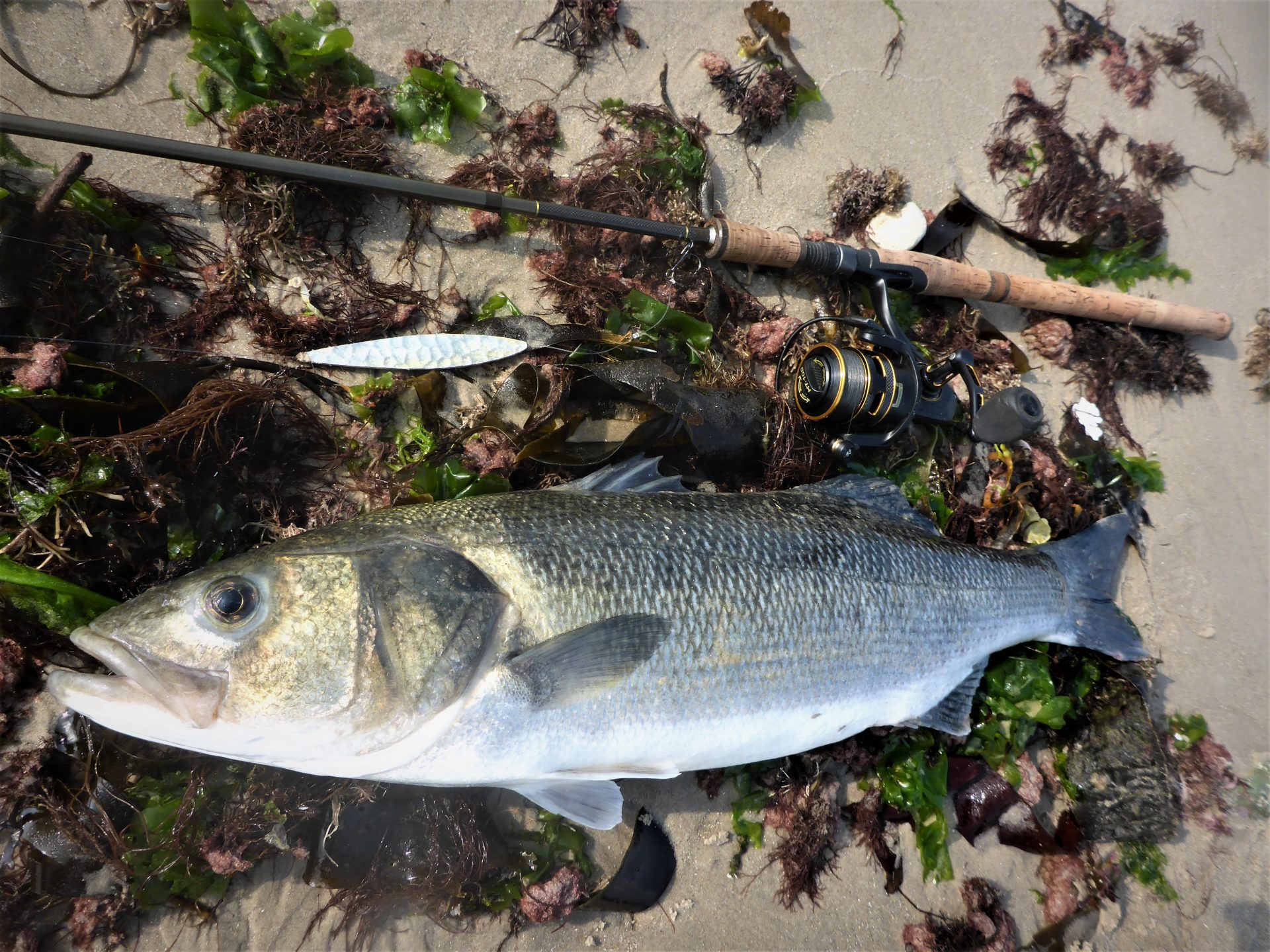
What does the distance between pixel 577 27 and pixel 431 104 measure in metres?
1.11

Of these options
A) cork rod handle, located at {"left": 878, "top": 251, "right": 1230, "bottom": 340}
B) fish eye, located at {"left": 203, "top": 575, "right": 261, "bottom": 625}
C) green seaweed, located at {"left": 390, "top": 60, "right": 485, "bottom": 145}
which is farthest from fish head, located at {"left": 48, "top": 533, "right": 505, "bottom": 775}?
cork rod handle, located at {"left": 878, "top": 251, "right": 1230, "bottom": 340}

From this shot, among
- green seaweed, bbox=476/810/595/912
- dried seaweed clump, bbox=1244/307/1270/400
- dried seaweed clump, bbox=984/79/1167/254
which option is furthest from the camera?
dried seaweed clump, bbox=1244/307/1270/400

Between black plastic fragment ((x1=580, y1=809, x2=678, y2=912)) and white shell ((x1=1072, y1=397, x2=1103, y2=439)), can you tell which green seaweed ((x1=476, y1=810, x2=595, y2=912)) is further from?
white shell ((x1=1072, y1=397, x2=1103, y2=439))

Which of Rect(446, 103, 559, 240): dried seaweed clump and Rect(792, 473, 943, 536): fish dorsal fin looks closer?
Rect(792, 473, 943, 536): fish dorsal fin

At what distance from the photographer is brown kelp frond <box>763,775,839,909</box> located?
306cm

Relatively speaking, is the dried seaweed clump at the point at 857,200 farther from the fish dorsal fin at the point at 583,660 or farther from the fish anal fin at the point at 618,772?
the fish anal fin at the point at 618,772

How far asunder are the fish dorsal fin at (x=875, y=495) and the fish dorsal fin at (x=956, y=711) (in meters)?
0.79

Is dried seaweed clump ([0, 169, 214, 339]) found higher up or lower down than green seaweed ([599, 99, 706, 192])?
lower down

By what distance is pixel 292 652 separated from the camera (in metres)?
1.74

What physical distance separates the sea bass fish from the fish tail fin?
0.65m

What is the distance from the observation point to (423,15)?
11.4 ft

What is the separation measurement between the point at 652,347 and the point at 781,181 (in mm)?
1717

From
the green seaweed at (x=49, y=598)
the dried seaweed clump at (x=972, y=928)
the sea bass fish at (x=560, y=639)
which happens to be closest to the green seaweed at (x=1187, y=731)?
the dried seaweed clump at (x=972, y=928)

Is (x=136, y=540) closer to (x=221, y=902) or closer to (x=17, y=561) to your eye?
(x=17, y=561)
